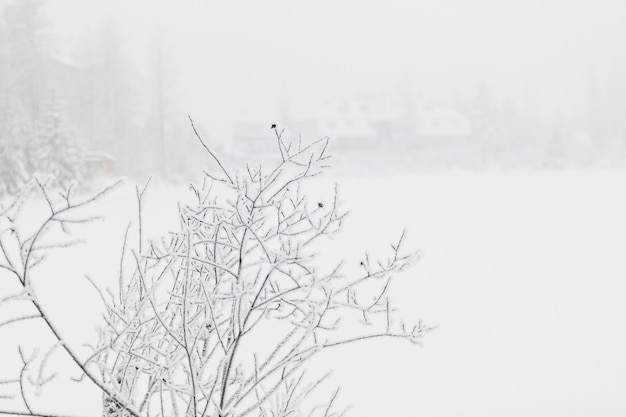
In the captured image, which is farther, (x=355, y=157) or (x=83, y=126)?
(x=355, y=157)

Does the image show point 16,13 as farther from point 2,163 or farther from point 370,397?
point 370,397

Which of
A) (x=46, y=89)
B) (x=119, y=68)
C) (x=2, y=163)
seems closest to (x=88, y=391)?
(x=2, y=163)

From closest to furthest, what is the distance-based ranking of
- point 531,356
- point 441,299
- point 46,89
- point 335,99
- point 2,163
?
point 531,356, point 441,299, point 2,163, point 46,89, point 335,99

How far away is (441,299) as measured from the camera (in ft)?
36.2

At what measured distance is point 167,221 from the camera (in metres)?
14.2

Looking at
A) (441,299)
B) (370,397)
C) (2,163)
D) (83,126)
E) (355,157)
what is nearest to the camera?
(370,397)

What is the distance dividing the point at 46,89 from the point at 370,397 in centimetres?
1645

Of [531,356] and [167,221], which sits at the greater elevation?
[167,221]

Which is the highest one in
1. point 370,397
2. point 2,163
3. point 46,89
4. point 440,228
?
point 46,89

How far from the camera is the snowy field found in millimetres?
7961

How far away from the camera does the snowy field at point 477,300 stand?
7.96 m

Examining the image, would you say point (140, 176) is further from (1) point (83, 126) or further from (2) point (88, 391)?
(2) point (88, 391)

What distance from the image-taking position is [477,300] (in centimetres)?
1097

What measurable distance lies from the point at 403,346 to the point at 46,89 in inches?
625
